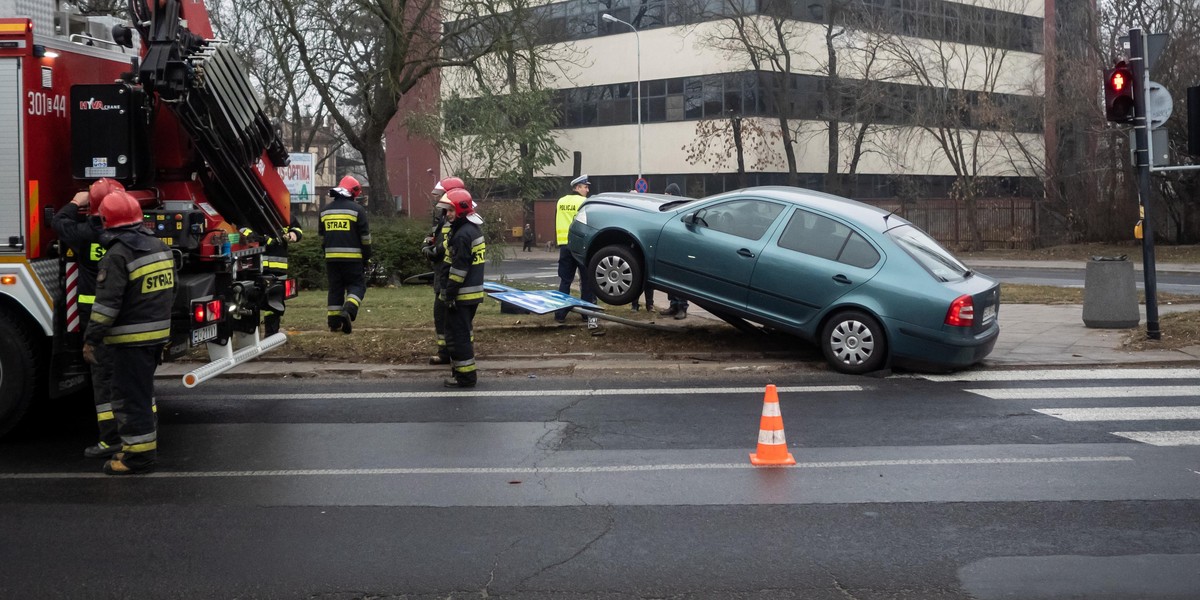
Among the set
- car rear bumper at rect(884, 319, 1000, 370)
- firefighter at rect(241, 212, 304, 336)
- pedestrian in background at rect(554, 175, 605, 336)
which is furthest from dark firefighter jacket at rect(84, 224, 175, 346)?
car rear bumper at rect(884, 319, 1000, 370)

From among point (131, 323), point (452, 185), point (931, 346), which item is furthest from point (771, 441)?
point (452, 185)

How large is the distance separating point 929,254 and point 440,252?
485 centimetres

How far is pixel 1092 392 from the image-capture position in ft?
31.9

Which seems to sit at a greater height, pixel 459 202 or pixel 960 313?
pixel 459 202

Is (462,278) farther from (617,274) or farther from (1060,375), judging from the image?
(1060,375)

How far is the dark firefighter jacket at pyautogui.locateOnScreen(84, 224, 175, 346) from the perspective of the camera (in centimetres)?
678

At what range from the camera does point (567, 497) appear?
6387 millimetres

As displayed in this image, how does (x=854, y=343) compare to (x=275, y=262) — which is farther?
(x=854, y=343)

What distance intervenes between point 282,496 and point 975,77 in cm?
4263

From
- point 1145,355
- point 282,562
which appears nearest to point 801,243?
point 1145,355

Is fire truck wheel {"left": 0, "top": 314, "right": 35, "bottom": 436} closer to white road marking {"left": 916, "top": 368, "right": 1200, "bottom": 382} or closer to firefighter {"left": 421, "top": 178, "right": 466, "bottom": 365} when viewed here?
firefighter {"left": 421, "top": 178, "right": 466, "bottom": 365}

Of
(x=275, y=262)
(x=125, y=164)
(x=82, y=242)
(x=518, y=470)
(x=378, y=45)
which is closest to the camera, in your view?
(x=518, y=470)

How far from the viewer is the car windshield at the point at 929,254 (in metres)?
10.6

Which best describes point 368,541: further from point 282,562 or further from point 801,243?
point 801,243
